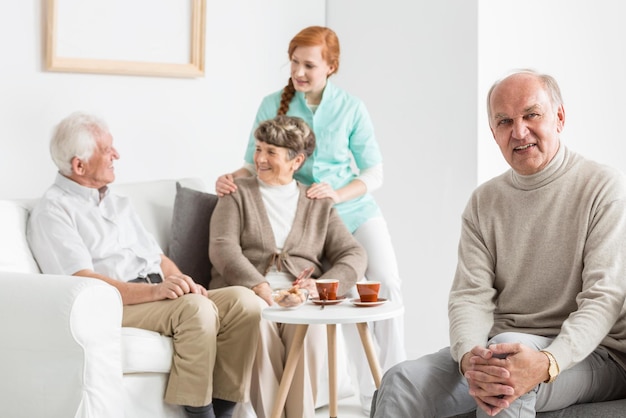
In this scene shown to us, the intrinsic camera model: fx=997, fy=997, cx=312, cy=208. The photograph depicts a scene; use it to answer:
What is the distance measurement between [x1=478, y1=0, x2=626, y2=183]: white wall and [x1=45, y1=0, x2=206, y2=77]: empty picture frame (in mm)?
1306

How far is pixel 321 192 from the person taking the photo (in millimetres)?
3697

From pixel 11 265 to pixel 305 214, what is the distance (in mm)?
1080

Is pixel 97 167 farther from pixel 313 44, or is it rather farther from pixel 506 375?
pixel 506 375

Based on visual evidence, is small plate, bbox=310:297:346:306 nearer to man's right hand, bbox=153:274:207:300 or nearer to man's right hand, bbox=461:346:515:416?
man's right hand, bbox=153:274:207:300

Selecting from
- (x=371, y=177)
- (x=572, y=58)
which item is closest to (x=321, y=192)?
(x=371, y=177)

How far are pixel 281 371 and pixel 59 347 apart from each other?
813 millimetres

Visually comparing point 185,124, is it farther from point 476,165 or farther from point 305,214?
point 476,165

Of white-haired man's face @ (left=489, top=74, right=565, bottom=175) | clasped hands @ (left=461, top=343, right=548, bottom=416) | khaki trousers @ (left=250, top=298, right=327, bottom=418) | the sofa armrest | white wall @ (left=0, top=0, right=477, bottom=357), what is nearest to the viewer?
clasped hands @ (left=461, top=343, right=548, bottom=416)

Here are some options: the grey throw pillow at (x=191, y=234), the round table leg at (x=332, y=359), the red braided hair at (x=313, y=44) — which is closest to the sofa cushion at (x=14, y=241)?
the grey throw pillow at (x=191, y=234)

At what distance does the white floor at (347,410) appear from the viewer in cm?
377

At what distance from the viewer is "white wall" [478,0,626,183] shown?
14.1ft

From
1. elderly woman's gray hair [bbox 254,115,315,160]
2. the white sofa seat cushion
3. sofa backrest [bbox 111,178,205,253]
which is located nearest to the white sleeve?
elderly woman's gray hair [bbox 254,115,315,160]

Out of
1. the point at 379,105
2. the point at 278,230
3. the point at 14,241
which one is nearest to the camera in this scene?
the point at 14,241

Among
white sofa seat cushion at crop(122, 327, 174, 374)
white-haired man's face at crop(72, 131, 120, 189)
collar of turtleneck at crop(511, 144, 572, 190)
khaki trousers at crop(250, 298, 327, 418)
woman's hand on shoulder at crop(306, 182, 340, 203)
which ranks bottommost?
khaki trousers at crop(250, 298, 327, 418)
